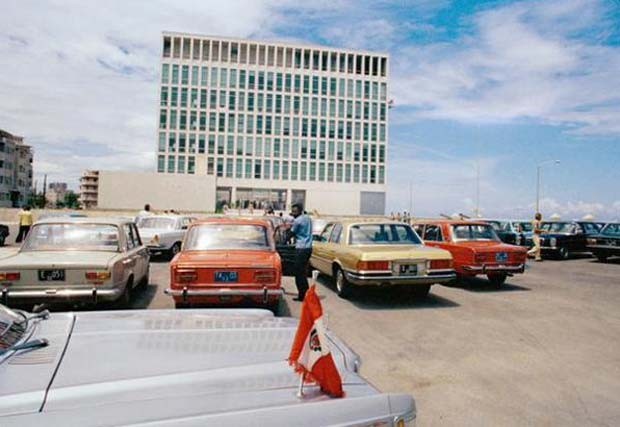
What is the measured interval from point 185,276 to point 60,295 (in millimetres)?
1773

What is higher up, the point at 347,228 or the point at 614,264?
the point at 347,228

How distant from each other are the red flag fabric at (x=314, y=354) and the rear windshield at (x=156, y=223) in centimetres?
1472

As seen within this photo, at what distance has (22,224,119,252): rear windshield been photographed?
774 cm

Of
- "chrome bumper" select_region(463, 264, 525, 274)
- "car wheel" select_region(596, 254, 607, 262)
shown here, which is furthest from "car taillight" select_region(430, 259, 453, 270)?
"car wheel" select_region(596, 254, 607, 262)

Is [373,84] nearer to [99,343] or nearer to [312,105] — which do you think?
[312,105]

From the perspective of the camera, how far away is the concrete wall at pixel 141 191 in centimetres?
7025

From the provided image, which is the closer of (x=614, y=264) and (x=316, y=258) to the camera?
(x=316, y=258)

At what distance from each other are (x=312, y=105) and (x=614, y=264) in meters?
71.3

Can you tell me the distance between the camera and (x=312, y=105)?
8425 cm

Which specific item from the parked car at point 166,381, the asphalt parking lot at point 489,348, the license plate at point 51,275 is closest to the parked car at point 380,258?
the asphalt parking lot at point 489,348

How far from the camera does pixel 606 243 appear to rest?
17453 millimetres

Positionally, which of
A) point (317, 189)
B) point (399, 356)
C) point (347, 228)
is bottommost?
point (399, 356)

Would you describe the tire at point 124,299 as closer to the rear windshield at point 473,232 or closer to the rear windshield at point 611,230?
the rear windshield at point 473,232

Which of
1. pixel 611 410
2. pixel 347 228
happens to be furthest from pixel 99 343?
pixel 347 228
